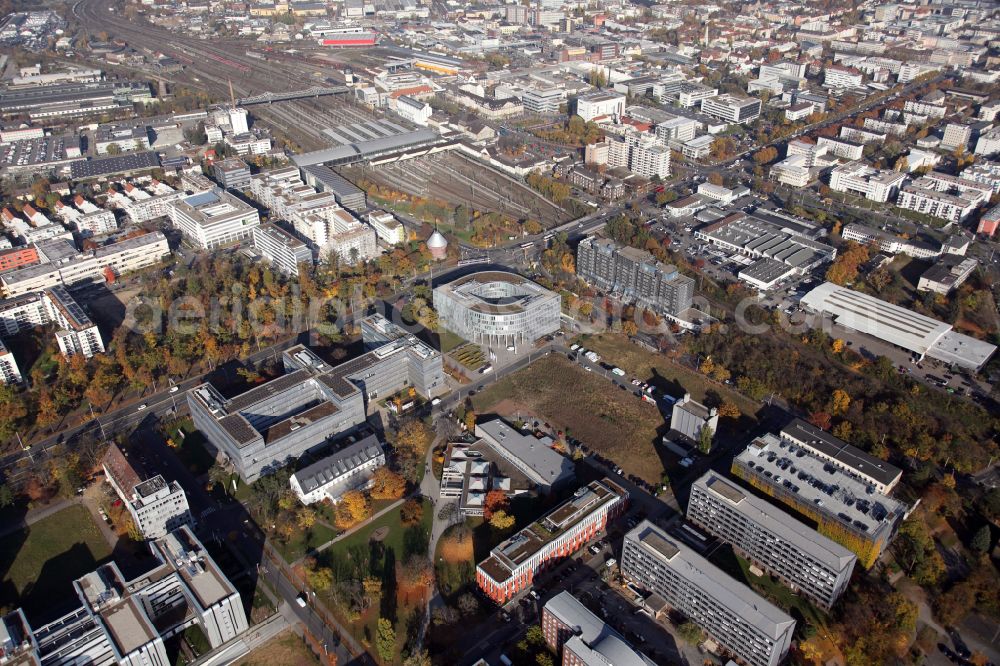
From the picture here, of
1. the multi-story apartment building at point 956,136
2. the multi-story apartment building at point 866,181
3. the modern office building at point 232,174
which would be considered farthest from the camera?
the multi-story apartment building at point 956,136

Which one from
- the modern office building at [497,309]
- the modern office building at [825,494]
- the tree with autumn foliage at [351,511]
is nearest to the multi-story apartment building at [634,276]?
the modern office building at [497,309]

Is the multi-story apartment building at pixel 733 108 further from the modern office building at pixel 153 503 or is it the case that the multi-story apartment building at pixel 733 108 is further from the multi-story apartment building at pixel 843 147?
the modern office building at pixel 153 503

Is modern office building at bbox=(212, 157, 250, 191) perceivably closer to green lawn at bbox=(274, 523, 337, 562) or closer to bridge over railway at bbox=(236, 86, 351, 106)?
bridge over railway at bbox=(236, 86, 351, 106)

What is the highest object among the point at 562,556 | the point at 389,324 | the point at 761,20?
the point at 761,20

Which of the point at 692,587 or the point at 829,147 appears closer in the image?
the point at 692,587

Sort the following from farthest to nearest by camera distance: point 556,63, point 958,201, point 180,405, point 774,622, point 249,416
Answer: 1. point 556,63
2. point 958,201
3. point 180,405
4. point 249,416
5. point 774,622

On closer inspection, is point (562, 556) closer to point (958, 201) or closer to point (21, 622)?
point (21, 622)

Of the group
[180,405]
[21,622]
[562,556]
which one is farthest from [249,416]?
Result: [562,556]
